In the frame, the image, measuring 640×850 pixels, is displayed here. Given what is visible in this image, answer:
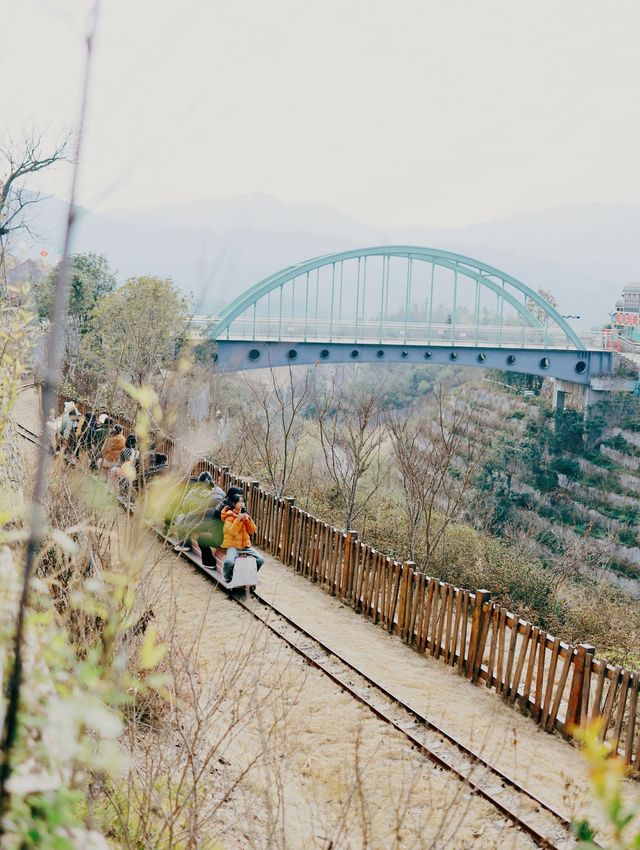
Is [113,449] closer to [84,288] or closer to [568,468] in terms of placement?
[84,288]

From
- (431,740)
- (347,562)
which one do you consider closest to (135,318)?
(347,562)

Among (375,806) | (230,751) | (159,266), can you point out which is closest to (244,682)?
(230,751)

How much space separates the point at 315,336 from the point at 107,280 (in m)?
8.11

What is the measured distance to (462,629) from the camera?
7.82m

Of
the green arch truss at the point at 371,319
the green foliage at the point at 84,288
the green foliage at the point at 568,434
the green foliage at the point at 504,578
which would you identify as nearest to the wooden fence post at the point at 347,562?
the green foliage at the point at 504,578

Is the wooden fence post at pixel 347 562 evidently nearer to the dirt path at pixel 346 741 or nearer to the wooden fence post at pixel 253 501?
the dirt path at pixel 346 741

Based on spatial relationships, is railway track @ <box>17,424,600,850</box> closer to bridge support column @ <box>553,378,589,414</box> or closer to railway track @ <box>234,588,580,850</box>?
railway track @ <box>234,588,580,850</box>

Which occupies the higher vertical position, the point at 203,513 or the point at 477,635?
the point at 203,513

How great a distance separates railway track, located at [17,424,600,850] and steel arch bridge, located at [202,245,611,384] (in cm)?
1903

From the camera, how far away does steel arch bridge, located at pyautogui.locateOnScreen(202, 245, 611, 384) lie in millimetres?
28906

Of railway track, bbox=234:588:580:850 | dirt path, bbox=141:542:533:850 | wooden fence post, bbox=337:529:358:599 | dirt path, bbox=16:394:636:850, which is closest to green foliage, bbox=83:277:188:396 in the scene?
wooden fence post, bbox=337:529:358:599

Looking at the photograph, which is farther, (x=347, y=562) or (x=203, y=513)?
(x=347, y=562)

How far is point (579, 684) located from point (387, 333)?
26.1 m

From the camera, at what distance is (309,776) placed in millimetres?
5594
